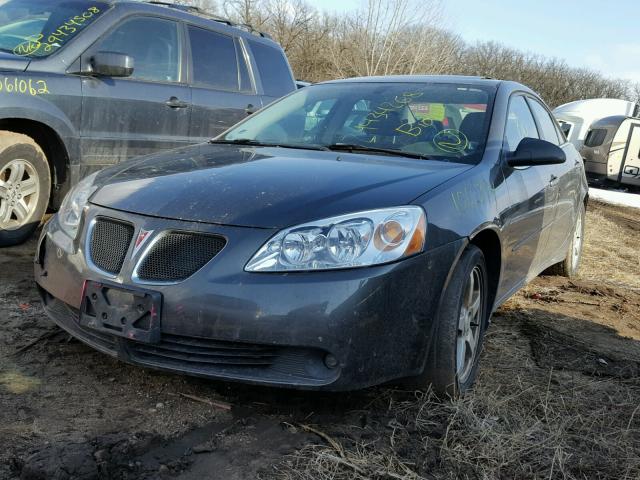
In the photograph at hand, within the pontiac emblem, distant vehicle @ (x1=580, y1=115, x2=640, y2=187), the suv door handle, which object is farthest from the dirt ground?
distant vehicle @ (x1=580, y1=115, x2=640, y2=187)

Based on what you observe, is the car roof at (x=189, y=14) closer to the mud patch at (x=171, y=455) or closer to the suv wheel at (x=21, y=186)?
the suv wheel at (x=21, y=186)

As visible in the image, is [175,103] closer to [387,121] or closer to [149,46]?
[149,46]

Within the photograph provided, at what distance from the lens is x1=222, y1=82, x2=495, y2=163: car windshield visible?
3582 millimetres

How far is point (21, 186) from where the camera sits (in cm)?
488

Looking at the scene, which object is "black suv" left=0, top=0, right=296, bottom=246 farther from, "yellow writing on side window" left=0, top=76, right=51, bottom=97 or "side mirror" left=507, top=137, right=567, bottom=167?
"side mirror" left=507, top=137, right=567, bottom=167

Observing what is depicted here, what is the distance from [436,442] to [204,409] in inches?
36.8

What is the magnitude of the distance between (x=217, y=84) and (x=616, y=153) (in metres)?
15.8

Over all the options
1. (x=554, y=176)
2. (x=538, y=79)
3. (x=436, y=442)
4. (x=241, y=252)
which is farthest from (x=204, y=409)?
(x=538, y=79)

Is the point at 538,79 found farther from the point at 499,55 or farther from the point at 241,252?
the point at 241,252

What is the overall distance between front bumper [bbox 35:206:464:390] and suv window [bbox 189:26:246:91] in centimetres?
363

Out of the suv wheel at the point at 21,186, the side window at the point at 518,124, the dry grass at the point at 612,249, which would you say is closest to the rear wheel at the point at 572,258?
the dry grass at the point at 612,249

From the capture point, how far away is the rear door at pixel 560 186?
461 cm

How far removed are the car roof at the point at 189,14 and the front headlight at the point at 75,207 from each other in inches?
108

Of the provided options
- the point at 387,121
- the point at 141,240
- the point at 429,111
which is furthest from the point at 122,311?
the point at 429,111
